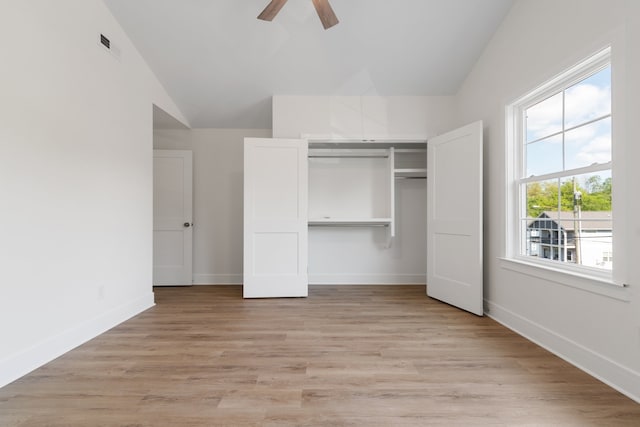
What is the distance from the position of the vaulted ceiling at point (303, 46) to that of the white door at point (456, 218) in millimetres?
912

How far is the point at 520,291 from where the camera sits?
112 inches

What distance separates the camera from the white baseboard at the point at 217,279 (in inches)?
190

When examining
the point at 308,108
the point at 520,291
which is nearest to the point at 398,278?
the point at 520,291

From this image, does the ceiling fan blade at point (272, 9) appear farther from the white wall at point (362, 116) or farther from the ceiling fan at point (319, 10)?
the white wall at point (362, 116)

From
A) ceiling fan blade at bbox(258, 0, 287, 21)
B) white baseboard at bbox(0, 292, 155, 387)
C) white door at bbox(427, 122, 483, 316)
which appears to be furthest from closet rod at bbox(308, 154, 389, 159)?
white baseboard at bbox(0, 292, 155, 387)

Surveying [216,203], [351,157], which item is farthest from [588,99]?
[216,203]

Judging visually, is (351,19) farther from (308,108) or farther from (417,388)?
(417,388)

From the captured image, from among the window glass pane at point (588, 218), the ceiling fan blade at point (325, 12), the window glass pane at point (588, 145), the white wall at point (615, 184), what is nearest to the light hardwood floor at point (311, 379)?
the white wall at point (615, 184)

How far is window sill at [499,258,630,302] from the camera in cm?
192

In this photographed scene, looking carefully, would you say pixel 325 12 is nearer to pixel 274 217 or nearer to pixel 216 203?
pixel 274 217

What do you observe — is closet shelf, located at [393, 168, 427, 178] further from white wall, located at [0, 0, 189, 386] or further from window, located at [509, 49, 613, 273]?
white wall, located at [0, 0, 189, 386]

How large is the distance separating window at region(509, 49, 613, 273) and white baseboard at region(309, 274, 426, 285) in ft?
6.19

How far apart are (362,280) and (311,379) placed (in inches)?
111

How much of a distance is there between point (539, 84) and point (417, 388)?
254 centimetres
